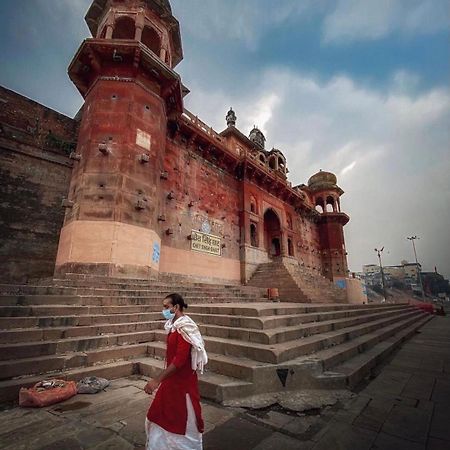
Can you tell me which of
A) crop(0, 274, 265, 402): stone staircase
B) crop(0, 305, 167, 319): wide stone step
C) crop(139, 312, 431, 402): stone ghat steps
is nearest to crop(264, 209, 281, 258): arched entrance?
crop(0, 274, 265, 402): stone staircase

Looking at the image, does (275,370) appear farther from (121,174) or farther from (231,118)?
(231,118)

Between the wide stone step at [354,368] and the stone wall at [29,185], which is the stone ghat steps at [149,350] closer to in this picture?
the wide stone step at [354,368]

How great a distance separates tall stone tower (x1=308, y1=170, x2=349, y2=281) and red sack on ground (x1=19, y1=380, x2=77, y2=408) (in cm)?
2709

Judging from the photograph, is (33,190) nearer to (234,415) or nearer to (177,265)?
(177,265)

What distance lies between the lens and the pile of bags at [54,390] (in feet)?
9.98

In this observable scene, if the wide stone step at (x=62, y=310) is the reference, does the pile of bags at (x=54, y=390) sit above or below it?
below

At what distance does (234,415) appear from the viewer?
9.68ft

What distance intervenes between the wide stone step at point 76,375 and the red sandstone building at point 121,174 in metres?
5.31

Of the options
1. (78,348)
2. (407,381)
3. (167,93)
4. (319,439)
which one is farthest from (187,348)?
(167,93)

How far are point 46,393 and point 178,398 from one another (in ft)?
6.92

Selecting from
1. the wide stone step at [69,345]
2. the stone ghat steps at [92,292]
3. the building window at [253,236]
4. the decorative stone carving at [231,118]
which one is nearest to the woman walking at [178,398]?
the wide stone step at [69,345]

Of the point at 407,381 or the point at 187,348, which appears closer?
the point at 187,348

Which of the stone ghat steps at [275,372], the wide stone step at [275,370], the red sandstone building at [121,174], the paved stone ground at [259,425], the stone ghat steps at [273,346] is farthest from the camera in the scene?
the red sandstone building at [121,174]

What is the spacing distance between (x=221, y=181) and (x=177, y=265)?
6804 millimetres
